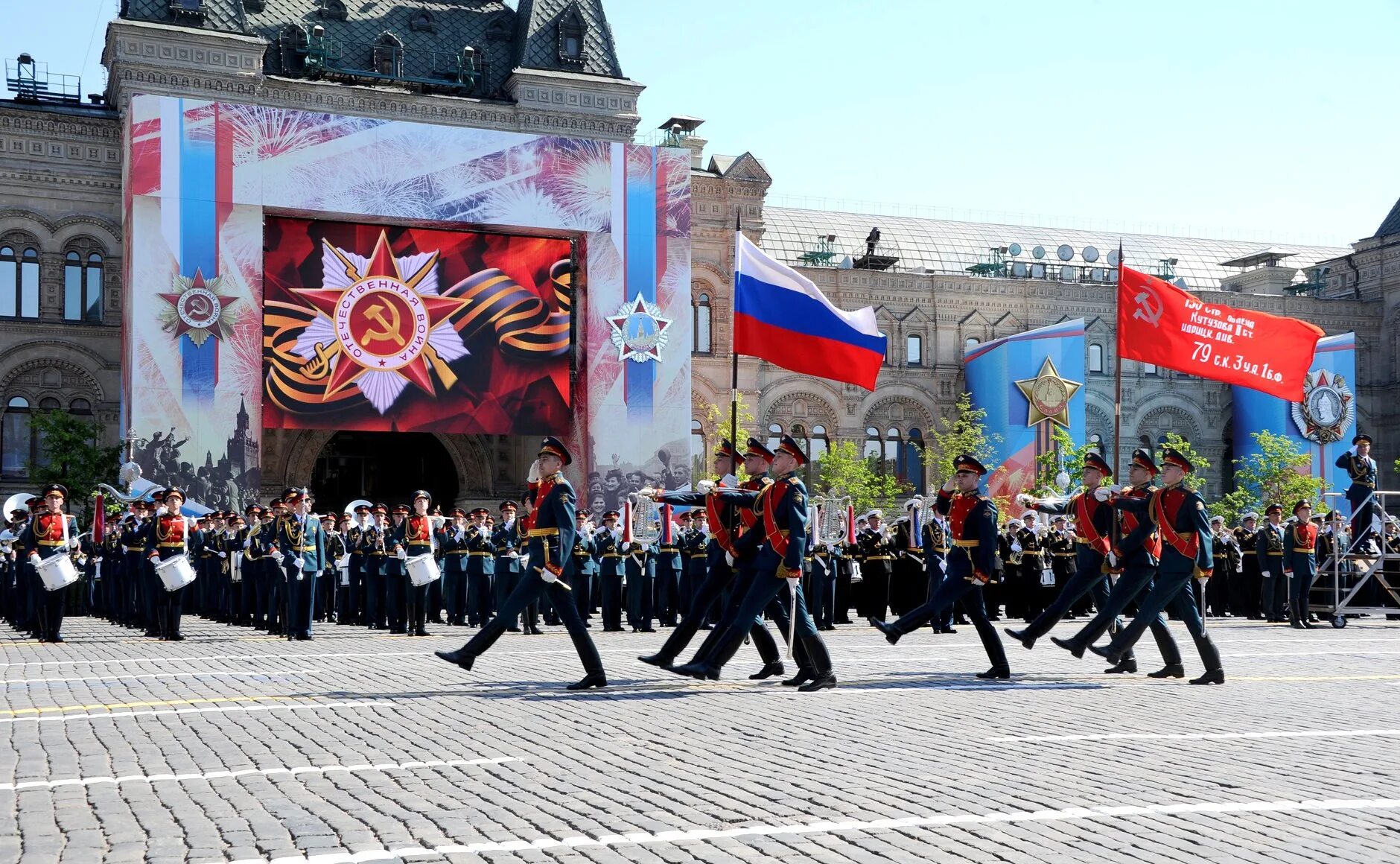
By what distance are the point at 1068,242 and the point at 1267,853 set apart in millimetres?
56960

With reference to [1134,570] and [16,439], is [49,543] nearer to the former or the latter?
[1134,570]

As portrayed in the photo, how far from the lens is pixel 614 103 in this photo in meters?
44.5

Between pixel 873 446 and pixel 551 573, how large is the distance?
4023 cm

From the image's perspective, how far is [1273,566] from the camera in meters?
25.2

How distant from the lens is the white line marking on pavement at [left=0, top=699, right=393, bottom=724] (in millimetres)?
10164

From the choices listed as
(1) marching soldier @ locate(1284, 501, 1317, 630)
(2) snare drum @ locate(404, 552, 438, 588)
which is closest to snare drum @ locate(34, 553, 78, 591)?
(2) snare drum @ locate(404, 552, 438, 588)

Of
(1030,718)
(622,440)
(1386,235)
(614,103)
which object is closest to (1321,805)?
(1030,718)

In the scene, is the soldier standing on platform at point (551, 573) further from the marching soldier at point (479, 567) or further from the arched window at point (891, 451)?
the arched window at point (891, 451)

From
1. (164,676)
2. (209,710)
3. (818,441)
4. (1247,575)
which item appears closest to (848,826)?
(209,710)

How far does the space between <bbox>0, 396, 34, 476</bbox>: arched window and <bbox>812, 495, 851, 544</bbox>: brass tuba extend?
20281mm

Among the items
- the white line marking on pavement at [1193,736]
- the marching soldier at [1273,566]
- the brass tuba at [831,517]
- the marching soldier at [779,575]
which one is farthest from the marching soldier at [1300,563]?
the white line marking on pavement at [1193,736]

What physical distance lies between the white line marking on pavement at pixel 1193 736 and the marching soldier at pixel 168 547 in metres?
12.1

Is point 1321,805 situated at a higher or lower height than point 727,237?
lower

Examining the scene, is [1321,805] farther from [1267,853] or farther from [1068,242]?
[1068,242]
